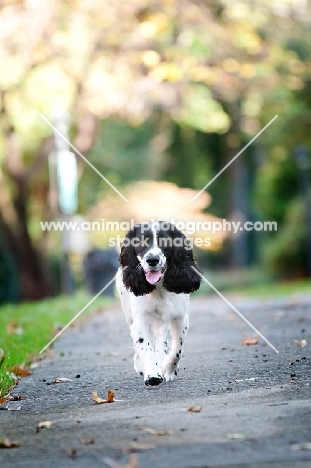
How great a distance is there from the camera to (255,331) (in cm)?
1070

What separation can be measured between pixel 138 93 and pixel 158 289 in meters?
12.8

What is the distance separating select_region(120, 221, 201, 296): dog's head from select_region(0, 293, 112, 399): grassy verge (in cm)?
129

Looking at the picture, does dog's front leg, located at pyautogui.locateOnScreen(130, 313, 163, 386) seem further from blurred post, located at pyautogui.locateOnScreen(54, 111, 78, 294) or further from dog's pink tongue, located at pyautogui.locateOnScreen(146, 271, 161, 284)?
blurred post, located at pyautogui.locateOnScreen(54, 111, 78, 294)

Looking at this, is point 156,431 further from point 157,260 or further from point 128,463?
point 157,260

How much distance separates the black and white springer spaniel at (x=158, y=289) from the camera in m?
7.10

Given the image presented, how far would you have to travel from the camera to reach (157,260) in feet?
23.2

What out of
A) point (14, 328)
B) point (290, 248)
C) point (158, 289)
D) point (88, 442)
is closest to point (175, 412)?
point (88, 442)

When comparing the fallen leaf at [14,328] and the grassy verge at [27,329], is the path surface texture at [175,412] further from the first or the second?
the fallen leaf at [14,328]

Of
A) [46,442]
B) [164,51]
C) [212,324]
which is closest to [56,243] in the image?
[164,51]

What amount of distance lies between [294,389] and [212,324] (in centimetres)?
613

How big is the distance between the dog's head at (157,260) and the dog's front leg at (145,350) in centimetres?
22

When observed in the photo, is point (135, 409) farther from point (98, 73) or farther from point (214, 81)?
point (98, 73)

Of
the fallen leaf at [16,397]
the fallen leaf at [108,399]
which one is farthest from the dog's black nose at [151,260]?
the fallen leaf at [16,397]

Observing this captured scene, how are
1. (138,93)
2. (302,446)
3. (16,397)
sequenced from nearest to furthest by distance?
(302,446) → (16,397) → (138,93)
